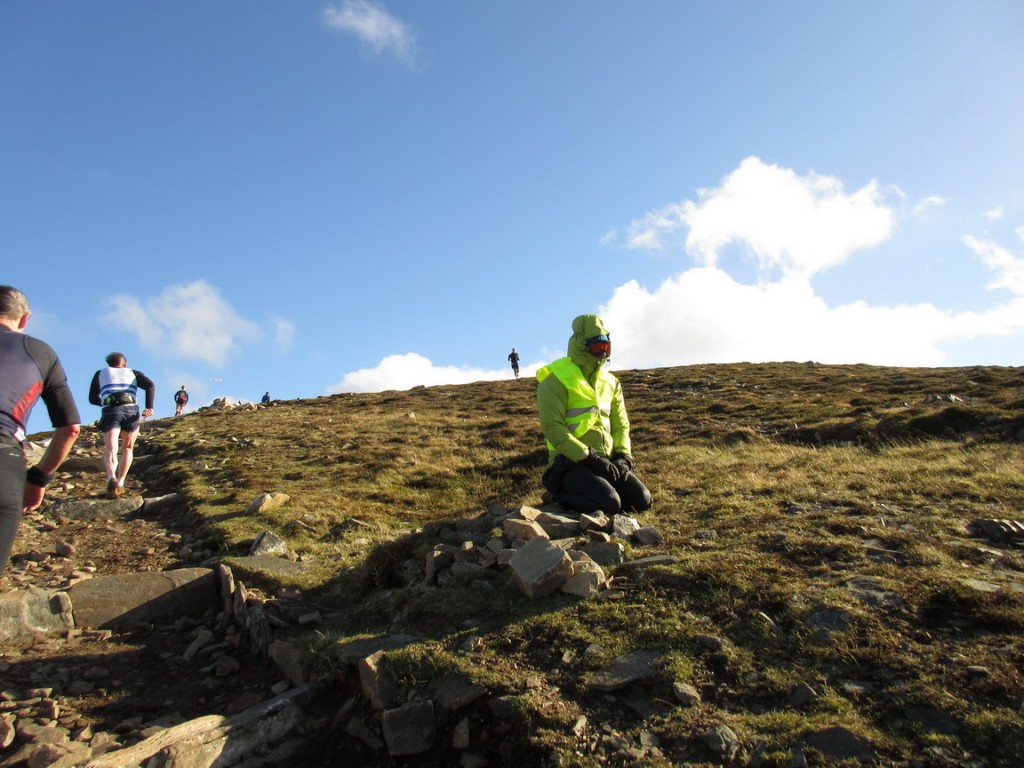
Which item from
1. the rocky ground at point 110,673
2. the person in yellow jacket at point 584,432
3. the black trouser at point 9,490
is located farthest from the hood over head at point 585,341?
the black trouser at point 9,490

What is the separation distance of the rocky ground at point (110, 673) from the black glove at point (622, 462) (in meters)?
4.39

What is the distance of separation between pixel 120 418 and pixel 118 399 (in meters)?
0.32

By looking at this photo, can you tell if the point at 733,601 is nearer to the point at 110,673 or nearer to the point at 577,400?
the point at 577,400

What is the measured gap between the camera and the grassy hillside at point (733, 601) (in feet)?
9.98

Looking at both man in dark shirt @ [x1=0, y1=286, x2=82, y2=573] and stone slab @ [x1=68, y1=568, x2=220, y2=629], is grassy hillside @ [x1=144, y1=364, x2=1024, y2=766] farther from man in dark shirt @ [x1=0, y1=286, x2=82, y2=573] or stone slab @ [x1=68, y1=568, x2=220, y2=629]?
man in dark shirt @ [x1=0, y1=286, x2=82, y2=573]

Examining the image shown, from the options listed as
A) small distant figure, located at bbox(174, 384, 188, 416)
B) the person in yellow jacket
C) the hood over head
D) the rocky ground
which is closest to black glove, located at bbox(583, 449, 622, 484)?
the person in yellow jacket

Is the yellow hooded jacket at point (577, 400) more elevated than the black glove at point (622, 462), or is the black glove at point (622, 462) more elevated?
the yellow hooded jacket at point (577, 400)

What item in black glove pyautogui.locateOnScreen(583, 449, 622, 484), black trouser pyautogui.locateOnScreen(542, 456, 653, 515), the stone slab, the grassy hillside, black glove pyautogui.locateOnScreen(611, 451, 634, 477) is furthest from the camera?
black glove pyautogui.locateOnScreen(611, 451, 634, 477)

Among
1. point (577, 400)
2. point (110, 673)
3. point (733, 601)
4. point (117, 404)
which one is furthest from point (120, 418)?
point (733, 601)

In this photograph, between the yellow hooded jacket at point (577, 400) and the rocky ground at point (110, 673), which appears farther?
the yellow hooded jacket at point (577, 400)

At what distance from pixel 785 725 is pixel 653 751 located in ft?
2.14

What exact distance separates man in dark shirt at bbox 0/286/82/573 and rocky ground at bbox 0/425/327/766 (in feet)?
3.88

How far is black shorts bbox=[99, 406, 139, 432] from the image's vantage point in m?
10.4

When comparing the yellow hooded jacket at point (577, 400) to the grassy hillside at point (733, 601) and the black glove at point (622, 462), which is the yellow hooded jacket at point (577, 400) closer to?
the black glove at point (622, 462)
